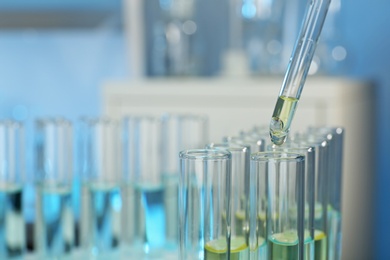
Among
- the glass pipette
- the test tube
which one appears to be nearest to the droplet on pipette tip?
the glass pipette

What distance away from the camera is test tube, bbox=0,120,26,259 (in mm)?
1143

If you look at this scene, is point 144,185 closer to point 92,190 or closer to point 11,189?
point 92,190

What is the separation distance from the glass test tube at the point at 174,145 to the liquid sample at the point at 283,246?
1.31 feet

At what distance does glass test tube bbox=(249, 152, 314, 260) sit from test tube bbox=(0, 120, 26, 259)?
47cm

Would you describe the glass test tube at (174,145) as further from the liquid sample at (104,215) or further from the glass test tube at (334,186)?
the glass test tube at (334,186)

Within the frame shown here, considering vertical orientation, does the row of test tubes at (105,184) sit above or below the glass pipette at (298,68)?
below

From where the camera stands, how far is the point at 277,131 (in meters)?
0.86

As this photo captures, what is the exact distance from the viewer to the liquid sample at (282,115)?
0.84 metres

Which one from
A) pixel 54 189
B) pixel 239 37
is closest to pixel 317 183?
pixel 54 189

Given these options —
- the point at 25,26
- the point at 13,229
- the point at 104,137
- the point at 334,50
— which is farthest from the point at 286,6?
the point at 13,229

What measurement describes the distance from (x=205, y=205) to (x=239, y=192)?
0.07m

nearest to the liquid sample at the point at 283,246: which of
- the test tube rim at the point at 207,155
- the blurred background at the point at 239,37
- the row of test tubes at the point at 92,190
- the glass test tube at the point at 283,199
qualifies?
the glass test tube at the point at 283,199

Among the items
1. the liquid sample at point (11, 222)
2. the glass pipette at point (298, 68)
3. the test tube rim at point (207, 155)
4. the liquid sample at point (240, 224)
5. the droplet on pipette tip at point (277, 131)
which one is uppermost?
the glass pipette at point (298, 68)

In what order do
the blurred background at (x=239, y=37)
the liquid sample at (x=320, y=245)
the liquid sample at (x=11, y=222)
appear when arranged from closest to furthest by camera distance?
the liquid sample at (x=320, y=245), the liquid sample at (x=11, y=222), the blurred background at (x=239, y=37)
